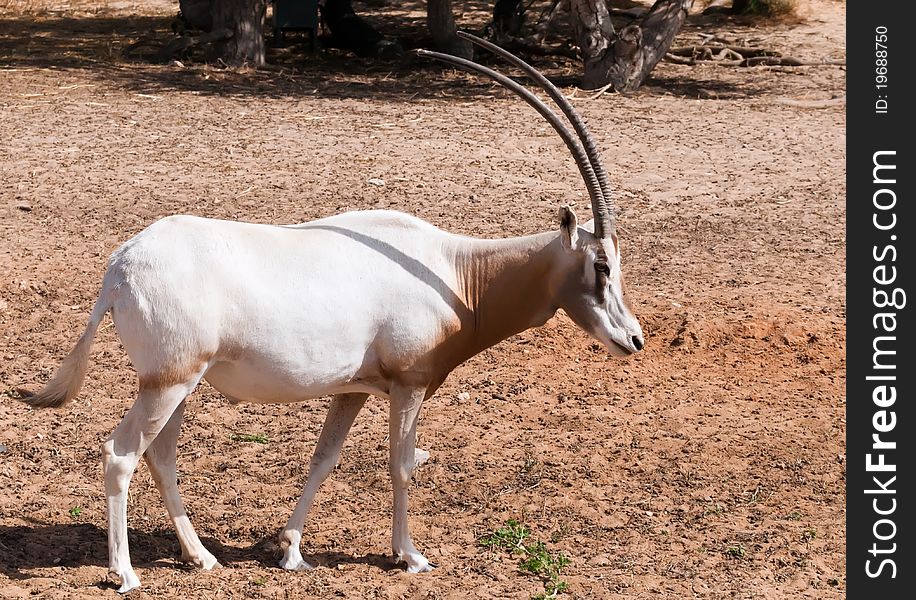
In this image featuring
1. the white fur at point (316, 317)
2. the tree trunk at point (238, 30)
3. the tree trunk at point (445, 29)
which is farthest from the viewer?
the tree trunk at point (445, 29)

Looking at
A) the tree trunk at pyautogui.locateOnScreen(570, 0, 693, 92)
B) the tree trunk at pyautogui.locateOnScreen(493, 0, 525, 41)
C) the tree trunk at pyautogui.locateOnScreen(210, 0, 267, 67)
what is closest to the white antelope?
the tree trunk at pyautogui.locateOnScreen(570, 0, 693, 92)

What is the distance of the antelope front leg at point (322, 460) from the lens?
5.33m

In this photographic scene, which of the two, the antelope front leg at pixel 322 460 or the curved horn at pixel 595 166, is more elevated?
the curved horn at pixel 595 166

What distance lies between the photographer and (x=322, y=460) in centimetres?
537

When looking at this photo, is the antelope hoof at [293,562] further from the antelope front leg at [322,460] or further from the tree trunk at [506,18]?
the tree trunk at [506,18]

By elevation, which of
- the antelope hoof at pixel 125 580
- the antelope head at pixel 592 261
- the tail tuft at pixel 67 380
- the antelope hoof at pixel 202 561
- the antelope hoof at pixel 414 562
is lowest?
the antelope hoof at pixel 414 562

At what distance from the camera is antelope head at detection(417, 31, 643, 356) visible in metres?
5.03

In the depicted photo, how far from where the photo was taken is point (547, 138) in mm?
12938

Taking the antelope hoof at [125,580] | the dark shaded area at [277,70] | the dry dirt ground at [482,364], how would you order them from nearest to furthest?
the antelope hoof at [125,580] → the dry dirt ground at [482,364] → the dark shaded area at [277,70]

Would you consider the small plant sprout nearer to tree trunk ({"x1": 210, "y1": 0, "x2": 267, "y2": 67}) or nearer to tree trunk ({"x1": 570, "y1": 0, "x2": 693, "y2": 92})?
tree trunk ({"x1": 570, "y1": 0, "x2": 693, "y2": 92})

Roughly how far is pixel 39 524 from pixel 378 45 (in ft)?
42.7

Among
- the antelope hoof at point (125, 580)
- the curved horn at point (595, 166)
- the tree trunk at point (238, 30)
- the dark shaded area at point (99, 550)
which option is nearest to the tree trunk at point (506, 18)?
the tree trunk at point (238, 30)

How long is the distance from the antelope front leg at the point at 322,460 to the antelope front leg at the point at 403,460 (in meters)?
0.31

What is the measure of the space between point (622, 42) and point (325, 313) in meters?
11.7
